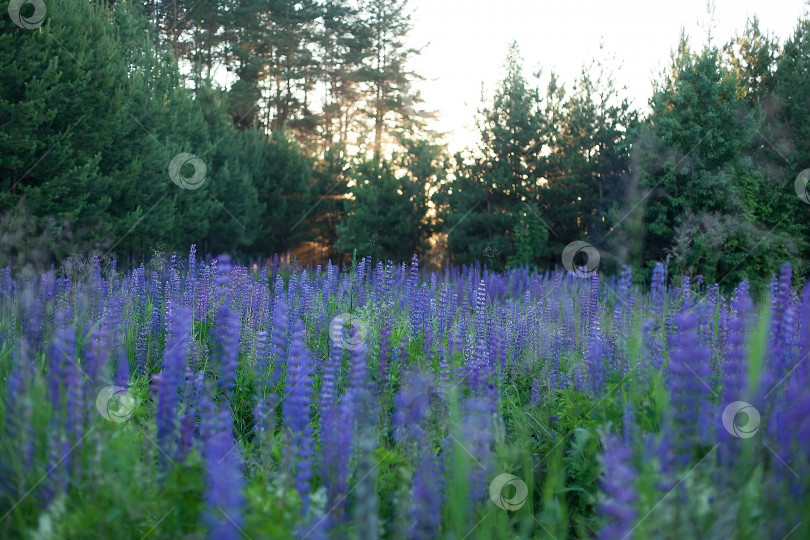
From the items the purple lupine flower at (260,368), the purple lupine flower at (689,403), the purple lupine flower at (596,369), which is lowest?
the purple lupine flower at (260,368)

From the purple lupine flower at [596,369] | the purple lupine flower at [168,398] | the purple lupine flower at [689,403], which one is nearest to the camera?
the purple lupine flower at [689,403]

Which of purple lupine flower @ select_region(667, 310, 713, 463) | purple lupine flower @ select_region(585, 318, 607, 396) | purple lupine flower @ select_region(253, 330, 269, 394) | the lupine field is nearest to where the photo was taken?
the lupine field

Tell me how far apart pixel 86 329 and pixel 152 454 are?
303 cm

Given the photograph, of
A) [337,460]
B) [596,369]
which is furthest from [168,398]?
[596,369]

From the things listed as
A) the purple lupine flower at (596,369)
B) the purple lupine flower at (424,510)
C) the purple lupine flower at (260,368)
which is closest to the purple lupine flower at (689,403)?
the purple lupine flower at (424,510)

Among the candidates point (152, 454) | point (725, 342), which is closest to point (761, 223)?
point (725, 342)

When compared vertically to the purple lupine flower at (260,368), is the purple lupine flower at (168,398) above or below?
above

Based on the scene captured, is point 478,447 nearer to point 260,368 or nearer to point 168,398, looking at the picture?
point 168,398

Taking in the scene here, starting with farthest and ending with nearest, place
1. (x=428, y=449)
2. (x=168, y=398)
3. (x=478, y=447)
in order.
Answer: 1. (x=428, y=449)
2. (x=478, y=447)
3. (x=168, y=398)

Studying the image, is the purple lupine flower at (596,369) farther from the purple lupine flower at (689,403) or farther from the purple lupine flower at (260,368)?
the purple lupine flower at (260,368)

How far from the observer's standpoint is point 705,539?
188 centimetres

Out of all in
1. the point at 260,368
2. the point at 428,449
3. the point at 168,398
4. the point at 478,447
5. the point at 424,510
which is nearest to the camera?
the point at 424,510

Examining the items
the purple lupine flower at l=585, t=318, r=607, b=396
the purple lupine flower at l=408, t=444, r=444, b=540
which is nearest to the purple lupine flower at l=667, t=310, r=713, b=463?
the purple lupine flower at l=408, t=444, r=444, b=540

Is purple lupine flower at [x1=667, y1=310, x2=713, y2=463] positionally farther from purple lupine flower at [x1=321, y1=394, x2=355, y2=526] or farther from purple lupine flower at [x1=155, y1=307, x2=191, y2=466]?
purple lupine flower at [x1=155, y1=307, x2=191, y2=466]
